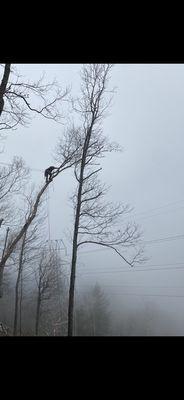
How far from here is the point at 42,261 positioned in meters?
31.5

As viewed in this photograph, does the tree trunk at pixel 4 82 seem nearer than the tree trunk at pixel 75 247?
Yes

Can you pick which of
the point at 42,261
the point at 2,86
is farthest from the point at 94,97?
the point at 42,261

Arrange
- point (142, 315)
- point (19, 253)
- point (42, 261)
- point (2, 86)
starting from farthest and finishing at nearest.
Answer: point (142, 315) < point (42, 261) < point (19, 253) < point (2, 86)

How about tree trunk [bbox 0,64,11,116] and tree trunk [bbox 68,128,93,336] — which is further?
tree trunk [bbox 68,128,93,336]

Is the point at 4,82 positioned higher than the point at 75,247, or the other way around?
the point at 4,82

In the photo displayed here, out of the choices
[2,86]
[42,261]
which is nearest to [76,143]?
[2,86]

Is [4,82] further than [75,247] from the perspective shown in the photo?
No
